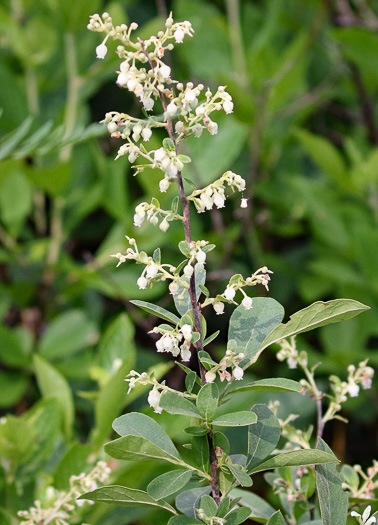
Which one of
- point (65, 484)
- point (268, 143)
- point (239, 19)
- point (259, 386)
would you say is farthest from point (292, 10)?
point (259, 386)

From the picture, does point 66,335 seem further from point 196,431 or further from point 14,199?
point 196,431

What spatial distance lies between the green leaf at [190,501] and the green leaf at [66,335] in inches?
33.7

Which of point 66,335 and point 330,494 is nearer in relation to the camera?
point 330,494

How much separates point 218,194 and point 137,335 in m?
1.32

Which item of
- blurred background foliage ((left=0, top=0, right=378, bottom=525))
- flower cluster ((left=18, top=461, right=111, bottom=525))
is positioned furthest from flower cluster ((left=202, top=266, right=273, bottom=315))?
blurred background foliage ((left=0, top=0, right=378, bottom=525))

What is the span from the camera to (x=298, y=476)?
2.05 feet

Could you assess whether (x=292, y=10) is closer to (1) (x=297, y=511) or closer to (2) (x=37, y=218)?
(2) (x=37, y=218)

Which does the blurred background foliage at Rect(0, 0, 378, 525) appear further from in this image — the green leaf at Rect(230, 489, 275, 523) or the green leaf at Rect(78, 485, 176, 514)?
the green leaf at Rect(78, 485, 176, 514)

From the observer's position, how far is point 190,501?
536 millimetres

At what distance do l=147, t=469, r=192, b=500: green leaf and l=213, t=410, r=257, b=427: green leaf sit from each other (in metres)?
0.05

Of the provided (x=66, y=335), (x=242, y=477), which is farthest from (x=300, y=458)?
(x=66, y=335)

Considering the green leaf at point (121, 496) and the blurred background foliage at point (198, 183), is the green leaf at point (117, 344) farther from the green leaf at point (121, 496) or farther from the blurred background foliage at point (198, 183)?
A: the green leaf at point (121, 496)

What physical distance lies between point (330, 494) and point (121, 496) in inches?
6.0

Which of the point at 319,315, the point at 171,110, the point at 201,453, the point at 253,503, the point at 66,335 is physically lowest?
the point at 66,335
